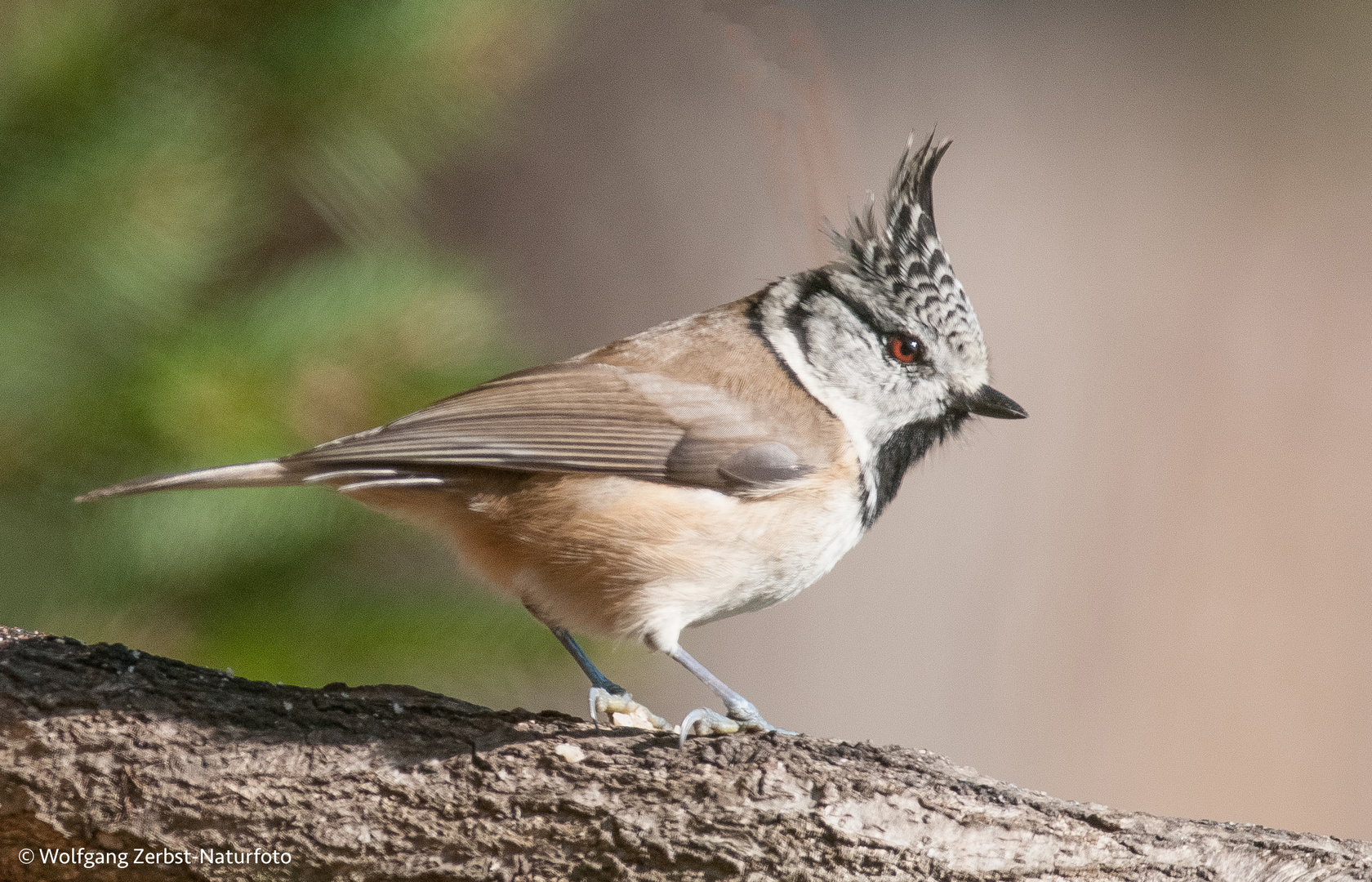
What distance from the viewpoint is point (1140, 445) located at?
3.50 metres

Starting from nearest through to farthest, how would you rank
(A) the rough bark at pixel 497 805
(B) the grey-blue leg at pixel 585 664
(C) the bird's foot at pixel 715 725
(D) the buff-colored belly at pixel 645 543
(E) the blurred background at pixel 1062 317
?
(A) the rough bark at pixel 497 805, (C) the bird's foot at pixel 715 725, (D) the buff-colored belly at pixel 645 543, (B) the grey-blue leg at pixel 585 664, (E) the blurred background at pixel 1062 317

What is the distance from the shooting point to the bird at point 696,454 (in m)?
1.83

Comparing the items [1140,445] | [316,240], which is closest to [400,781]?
[316,240]

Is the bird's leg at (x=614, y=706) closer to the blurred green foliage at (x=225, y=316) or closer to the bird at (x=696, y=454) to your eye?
the bird at (x=696, y=454)

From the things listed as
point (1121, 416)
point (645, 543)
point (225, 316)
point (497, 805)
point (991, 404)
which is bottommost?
point (497, 805)

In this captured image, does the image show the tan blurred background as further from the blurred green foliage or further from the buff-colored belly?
the buff-colored belly

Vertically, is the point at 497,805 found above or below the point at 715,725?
below

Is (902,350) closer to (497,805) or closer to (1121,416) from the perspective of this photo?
(497,805)

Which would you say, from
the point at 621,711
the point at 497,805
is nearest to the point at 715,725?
the point at 621,711

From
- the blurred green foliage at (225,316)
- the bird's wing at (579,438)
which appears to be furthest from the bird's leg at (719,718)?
the blurred green foliage at (225,316)

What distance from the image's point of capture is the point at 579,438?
75.4 inches

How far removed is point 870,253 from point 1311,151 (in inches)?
85.8

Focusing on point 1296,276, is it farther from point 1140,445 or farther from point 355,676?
point 355,676

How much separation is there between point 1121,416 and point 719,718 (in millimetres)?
2237
